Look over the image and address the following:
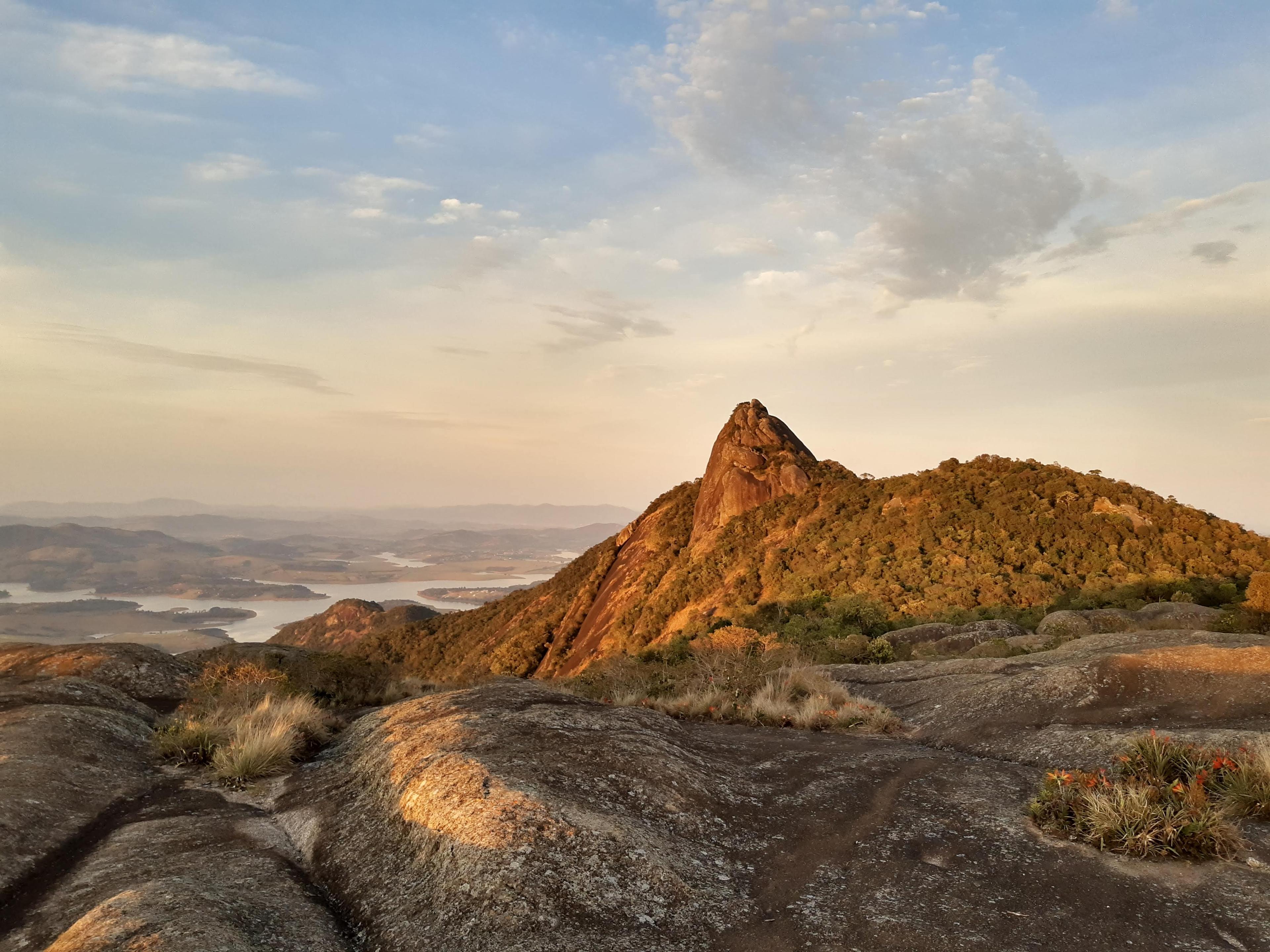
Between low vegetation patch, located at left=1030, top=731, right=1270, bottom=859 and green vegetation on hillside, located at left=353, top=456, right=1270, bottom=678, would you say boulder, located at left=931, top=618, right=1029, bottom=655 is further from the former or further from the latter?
low vegetation patch, located at left=1030, top=731, right=1270, bottom=859

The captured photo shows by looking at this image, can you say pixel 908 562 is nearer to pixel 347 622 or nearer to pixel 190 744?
pixel 190 744

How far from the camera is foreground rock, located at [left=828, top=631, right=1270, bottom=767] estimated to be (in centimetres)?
1056

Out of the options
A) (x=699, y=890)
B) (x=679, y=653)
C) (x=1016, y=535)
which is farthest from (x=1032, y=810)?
(x=1016, y=535)

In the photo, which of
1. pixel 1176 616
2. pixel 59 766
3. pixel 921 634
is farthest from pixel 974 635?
pixel 59 766

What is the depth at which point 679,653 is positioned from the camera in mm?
34219

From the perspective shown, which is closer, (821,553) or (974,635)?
(974,635)

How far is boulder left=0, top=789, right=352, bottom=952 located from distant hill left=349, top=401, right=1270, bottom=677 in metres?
35.9

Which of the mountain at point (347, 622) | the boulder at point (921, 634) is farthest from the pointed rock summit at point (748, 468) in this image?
the mountain at point (347, 622)

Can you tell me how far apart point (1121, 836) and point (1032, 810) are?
2.98 ft

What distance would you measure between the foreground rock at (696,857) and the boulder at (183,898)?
484 mm

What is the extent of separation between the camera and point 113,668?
55.3 ft

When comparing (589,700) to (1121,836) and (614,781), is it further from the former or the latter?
(1121,836)

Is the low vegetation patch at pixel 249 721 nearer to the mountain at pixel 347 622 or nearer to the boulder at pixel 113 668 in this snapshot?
the boulder at pixel 113 668

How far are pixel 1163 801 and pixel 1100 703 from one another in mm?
5619
